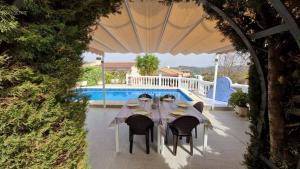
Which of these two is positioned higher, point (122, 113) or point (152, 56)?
point (152, 56)

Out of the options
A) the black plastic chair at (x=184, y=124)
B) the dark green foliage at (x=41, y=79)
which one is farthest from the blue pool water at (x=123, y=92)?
the dark green foliage at (x=41, y=79)

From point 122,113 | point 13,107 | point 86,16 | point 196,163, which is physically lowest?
point 196,163

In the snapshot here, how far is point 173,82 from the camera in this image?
15.5m

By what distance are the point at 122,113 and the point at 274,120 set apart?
367 centimetres

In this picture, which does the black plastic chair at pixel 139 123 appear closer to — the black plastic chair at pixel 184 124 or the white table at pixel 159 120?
the white table at pixel 159 120

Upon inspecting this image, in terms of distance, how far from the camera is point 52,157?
6.10 ft

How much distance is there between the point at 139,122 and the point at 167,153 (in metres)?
1.15

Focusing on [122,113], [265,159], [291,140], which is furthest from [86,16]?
[122,113]

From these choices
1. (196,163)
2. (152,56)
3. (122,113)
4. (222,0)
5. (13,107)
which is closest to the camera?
(13,107)

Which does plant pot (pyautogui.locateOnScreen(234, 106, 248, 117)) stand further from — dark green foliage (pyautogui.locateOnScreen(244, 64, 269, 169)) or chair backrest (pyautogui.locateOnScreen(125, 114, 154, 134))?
dark green foliage (pyautogui.locateOnScreen(244, 64, 269, 169))

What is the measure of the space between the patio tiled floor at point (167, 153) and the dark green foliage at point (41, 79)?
243 cm

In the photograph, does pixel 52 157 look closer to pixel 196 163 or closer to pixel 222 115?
pixel 196 163

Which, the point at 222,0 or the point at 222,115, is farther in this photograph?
the point at 222,115

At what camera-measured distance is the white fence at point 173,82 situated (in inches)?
505
